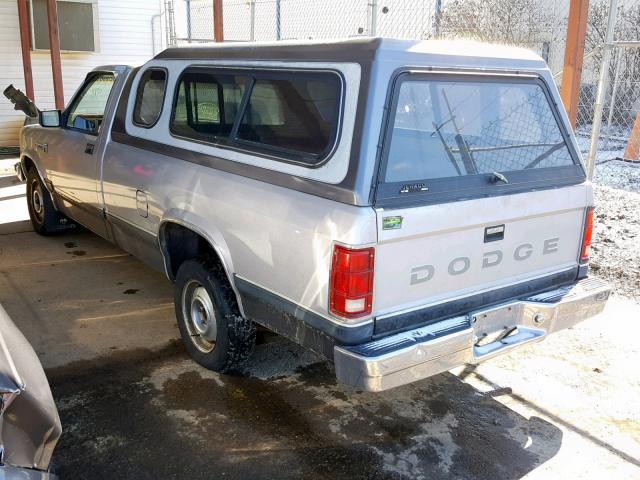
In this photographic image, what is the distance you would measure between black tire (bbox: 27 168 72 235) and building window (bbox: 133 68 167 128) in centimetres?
244

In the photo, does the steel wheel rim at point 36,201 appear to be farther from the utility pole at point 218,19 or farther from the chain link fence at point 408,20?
the chain link fence at point 408,20

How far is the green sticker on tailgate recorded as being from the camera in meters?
2.83

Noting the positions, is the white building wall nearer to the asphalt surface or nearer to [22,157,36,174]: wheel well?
[22,157,36,174]: wheel well

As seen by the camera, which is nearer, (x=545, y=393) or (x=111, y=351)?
(x=545, y=393)

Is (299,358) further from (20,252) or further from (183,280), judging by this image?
(20,252)

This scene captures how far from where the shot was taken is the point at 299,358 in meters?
4.28

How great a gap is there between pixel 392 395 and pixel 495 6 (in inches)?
342

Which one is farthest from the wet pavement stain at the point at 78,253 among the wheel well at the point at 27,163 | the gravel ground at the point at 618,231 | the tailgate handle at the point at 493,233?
the gravel ground at the point at 618,231

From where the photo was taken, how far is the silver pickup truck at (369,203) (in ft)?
9.51

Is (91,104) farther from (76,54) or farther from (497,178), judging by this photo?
(76,54)

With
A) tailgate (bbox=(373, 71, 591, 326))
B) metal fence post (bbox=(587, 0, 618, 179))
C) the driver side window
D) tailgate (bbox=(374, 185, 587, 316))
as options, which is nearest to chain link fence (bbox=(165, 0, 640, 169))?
metal fence post (bbox=(587, 0, 618, 179))

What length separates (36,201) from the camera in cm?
695

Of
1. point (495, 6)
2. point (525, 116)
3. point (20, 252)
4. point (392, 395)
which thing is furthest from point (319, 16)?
point (392, 395)

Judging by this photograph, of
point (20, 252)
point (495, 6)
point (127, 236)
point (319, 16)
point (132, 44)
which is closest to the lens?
point (127, 236)
